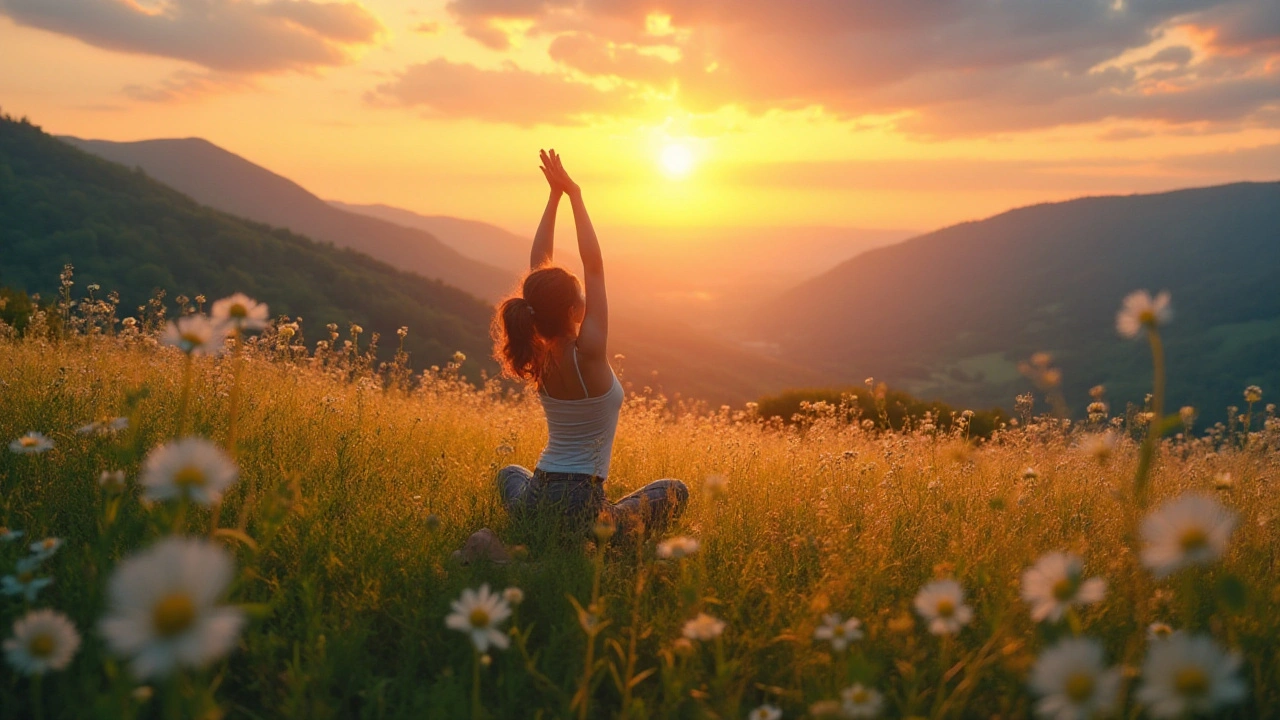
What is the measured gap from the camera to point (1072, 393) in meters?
93.7

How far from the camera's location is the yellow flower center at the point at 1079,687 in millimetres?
1632

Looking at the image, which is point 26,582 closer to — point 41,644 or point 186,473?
point 41,644

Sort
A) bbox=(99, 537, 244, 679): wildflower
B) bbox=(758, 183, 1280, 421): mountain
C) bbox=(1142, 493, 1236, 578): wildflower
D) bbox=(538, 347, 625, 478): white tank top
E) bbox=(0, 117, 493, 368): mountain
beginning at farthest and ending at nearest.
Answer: bbox=(758, 183, 1280, 421): mountain < bbox=(0, 117, 493, 368): mountain < bbox=(538, 347, 625, 478): white tank top < bbox=(1142, 493, 1236, 578): wildflower < bbox=(99, 537, 244, 679): wildflower

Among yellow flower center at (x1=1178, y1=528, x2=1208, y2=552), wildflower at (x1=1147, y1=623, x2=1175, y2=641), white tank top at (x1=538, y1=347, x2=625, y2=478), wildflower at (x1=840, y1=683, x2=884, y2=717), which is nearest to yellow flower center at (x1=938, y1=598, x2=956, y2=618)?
wildflower at (x1=840, y1=683, x2=884, y2=717)

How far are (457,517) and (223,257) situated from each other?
46136 mm

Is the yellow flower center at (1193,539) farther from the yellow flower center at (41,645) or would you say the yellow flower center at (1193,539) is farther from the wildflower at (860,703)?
the yellow flower center at (41,645)

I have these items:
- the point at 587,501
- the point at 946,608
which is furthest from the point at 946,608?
the point at 587,501

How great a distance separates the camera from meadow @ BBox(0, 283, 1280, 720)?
1.91m

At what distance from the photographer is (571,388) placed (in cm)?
448

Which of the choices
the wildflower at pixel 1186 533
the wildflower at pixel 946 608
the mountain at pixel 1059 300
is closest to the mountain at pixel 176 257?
the wildflower at pixel 946 608

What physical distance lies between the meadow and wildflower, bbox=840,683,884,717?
1 centimetres

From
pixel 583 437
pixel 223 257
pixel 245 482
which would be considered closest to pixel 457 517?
pixel 583 437

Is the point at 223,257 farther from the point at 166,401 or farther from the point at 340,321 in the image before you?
the point at 166,401

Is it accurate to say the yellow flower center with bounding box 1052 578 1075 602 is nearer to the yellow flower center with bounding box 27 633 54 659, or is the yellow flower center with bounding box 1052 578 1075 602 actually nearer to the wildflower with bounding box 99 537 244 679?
the wildflower with bounding box 99 537 244 679
